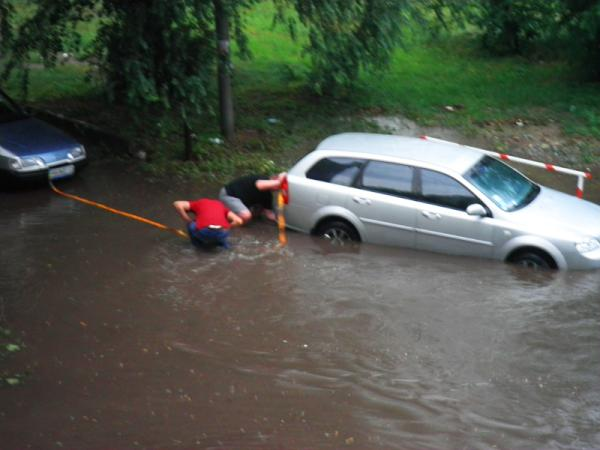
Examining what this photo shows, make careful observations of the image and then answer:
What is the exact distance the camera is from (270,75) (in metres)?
19.6

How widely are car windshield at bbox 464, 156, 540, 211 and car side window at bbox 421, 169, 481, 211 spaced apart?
0.17 meters

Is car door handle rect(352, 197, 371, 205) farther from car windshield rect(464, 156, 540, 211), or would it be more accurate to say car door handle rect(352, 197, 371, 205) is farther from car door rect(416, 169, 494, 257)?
car windshield rect(464, 156, 540, 211)

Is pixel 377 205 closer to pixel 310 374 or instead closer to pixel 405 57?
pixel 310 374

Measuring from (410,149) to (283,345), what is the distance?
4120 mm

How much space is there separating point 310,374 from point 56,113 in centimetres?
1099

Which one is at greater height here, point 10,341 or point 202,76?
point 202,76

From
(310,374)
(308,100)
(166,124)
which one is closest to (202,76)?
(166,124)

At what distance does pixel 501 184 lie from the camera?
11.5 meters

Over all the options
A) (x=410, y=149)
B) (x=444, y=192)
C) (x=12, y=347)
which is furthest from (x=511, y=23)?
(x=12, y=347)

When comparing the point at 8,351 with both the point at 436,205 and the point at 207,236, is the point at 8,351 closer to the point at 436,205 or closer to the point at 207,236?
the point at 207,236

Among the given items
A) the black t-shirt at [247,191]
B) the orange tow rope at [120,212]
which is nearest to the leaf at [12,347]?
the orange tow rope at [120,212]

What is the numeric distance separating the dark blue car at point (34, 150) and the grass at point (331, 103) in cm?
158

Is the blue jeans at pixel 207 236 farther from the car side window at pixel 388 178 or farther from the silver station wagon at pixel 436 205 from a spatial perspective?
the car side window at pixel 388 178

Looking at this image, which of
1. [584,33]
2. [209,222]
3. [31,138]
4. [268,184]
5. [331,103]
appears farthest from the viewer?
[331,103]
